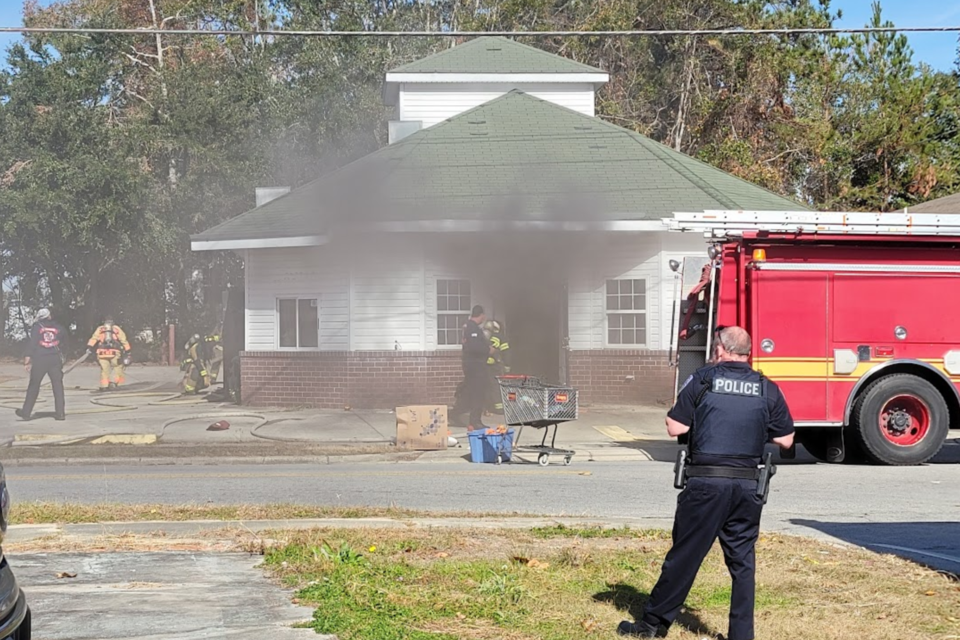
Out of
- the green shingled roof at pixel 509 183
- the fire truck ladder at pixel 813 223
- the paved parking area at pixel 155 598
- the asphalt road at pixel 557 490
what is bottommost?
the asphalt road at pixel 557 490

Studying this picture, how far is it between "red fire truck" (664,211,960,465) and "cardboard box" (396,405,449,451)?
4106mm

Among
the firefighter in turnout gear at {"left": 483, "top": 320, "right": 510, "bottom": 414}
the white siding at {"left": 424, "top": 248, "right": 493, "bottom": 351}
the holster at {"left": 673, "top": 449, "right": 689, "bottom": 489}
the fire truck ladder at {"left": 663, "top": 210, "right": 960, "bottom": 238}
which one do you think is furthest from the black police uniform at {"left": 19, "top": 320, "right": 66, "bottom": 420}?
the holster at {"left": 673, "top": 449, "right": 689, "bottom": 489}

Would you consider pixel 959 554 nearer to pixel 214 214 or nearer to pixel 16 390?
pixel 16 390

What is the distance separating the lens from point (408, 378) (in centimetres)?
2183

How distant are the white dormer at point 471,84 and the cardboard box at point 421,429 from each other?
1132 cm

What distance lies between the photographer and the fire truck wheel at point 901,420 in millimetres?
14492

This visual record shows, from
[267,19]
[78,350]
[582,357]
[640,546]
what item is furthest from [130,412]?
[267,19]

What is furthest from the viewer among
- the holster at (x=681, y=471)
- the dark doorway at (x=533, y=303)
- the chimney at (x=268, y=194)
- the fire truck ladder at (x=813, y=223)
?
the chimney at (x=268, y=194)

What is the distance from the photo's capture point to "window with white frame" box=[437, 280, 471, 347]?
72.7 feet

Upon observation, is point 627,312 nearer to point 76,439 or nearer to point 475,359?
point 475,359

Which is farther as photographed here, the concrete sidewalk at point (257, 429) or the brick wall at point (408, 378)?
the brick wall at point (408, 378)

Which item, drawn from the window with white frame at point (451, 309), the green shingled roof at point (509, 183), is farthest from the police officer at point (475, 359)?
the window with white frame at point (451, 309)

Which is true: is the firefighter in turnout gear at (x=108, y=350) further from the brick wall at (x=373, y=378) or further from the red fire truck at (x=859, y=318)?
the red fire truck at (x=859, y=318)

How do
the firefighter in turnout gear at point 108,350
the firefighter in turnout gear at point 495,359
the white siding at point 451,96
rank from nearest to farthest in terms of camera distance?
the firefighter in turnout gear at point 495,359, the white siding at point 451,96, the firefighter in turnout gear at point 108,350
